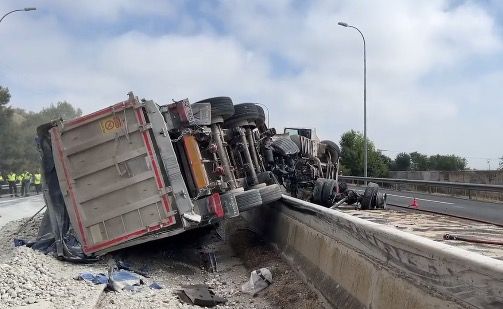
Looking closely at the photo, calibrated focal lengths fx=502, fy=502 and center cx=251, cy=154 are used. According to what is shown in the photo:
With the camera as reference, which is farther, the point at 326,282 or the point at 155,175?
the point at 155,175

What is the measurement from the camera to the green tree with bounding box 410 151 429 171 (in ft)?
154

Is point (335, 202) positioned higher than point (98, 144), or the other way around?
point (98, 144)

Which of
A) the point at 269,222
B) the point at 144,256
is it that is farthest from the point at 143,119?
the point at 269,222

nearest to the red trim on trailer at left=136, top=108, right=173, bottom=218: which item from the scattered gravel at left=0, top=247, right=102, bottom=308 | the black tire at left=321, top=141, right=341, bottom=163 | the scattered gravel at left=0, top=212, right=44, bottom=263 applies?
the scattered gravel at left=0, top=247, right=102, bottom=308

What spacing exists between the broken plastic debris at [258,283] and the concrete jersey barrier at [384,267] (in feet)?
1.33

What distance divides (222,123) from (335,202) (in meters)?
3.37

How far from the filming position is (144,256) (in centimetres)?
809

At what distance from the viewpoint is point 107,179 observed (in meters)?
6.82

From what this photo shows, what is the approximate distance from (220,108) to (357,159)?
32.7 meters

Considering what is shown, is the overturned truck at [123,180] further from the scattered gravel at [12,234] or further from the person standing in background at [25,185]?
the person standing in background at [25,185]

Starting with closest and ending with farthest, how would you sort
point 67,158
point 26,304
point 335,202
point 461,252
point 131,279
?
point 461,252
point 26,304
point 131,279
point 67,158
point 335,202

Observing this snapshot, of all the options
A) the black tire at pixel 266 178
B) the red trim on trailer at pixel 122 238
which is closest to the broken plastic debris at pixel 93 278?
the red trim on trailer at pixel 122 238

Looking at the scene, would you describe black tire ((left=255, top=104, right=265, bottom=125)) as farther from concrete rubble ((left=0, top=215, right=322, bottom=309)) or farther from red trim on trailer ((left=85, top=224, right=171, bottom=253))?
red trim on trailer ((left=85, top=224, right=171, bottom=253))

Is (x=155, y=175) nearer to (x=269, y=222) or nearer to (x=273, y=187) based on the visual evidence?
(x=273, y=187)
